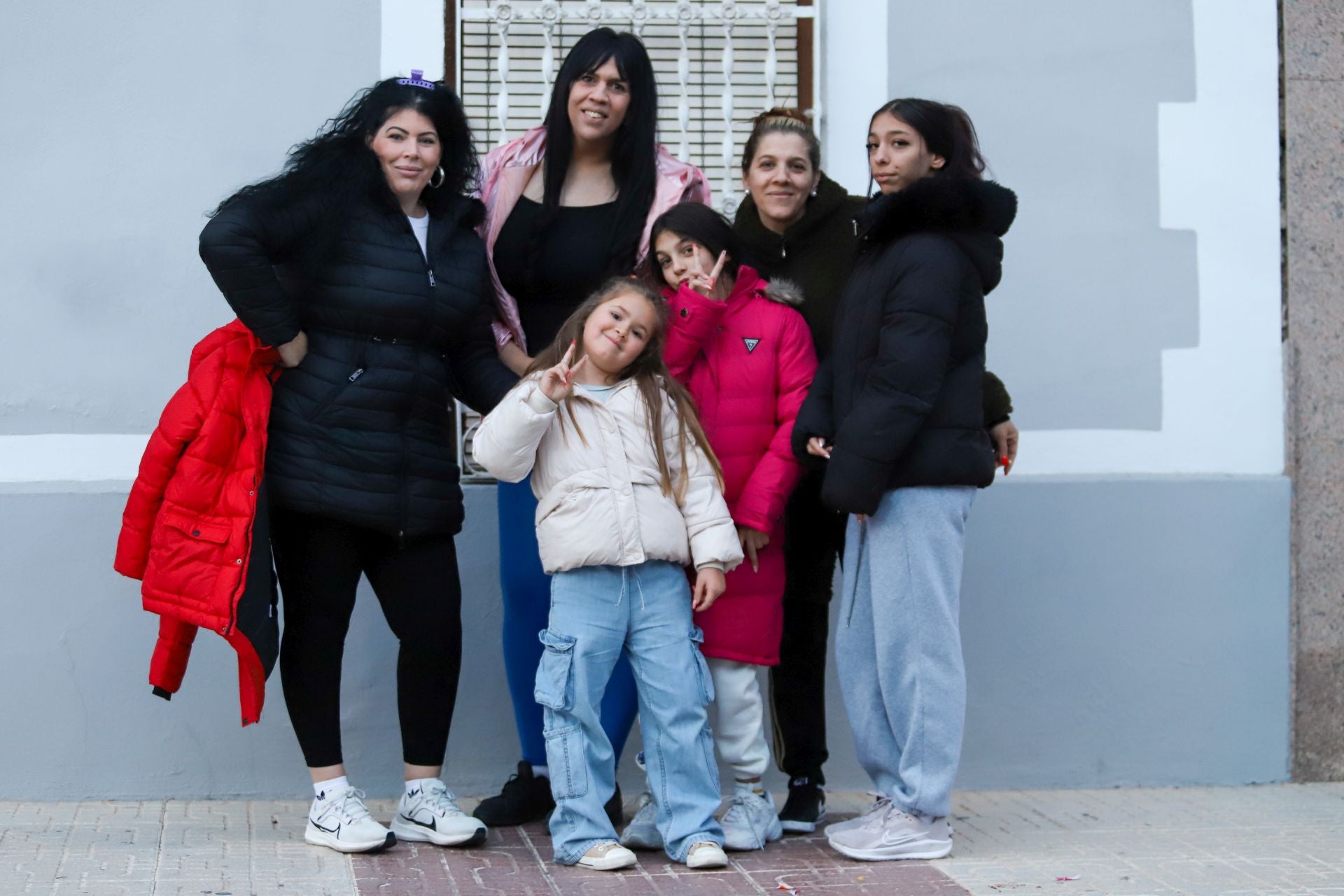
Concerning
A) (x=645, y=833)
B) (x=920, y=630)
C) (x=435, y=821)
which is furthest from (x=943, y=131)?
(x=435, y=821)

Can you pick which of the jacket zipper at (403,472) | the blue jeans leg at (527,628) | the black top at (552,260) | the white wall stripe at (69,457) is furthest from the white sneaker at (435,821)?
the white wall stripe at (69,457)

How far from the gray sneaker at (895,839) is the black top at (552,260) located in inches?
59.8

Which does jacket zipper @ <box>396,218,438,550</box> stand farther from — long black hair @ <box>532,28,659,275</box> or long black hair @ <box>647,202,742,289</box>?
long black hair @ <box>647,202,742,289</box>

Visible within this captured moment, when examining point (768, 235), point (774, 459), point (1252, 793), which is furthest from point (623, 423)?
point (1252, 793)

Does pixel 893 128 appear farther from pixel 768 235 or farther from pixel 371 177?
pixel 371 177

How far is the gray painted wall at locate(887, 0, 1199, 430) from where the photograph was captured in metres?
4.64

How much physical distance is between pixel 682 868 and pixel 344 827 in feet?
Result: 2.77

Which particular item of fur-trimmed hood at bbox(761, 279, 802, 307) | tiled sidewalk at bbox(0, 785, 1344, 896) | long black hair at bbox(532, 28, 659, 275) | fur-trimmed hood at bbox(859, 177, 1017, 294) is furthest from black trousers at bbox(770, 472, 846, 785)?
long black hair at bbox(532, 28, 659, 275)

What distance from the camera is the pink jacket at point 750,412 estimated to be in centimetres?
369

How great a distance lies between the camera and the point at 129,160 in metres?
4.34

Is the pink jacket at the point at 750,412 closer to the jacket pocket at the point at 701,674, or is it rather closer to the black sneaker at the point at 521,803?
the jacket pocket at the point at 701,674

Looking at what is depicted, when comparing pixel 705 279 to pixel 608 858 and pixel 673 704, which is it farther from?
pixel 608 858

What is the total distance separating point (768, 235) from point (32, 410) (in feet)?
7.27

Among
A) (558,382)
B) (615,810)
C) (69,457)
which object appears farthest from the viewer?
(69,457)
